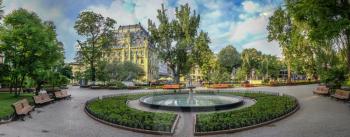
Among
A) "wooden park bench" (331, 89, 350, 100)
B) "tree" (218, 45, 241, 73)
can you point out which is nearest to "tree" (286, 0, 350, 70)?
"wooden park bench" (331, 89, 350, 100)

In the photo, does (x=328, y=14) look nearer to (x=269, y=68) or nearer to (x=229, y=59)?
(x=229, y=59)

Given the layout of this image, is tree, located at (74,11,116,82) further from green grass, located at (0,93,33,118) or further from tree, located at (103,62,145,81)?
green grass, located at (0,93,33,118)

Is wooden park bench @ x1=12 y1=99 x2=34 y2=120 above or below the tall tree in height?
below

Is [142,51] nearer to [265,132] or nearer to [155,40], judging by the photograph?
[155,40]

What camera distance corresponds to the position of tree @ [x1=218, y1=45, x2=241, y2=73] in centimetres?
8100

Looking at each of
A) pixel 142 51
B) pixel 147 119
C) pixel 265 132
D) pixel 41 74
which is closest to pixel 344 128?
pixel 265 132

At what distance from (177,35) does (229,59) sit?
128ft

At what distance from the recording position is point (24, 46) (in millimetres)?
22312

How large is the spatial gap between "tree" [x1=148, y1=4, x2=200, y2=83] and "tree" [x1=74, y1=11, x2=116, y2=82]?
329 inches

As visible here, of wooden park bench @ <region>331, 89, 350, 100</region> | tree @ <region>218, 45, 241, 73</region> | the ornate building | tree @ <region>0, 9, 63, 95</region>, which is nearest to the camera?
wooden park bench @ <region>331, 89, 350, 100</region>

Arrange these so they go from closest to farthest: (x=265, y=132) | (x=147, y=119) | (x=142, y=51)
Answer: (x=265, y=132), (x=147, y=119), (x=142, y=51)

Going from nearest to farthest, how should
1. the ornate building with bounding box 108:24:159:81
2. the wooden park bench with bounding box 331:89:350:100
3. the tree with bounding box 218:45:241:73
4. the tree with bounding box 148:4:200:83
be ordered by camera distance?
the wooden park bench with bounding box 331:89:350:100 < the tree with bounding box 148:4:200:83 < the tree with bounding box 218:45:241:73 < the ornate building with bounding box 108:24:159:81

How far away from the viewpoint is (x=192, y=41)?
45.2 metres

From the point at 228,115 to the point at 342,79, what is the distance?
16527 millimetres
